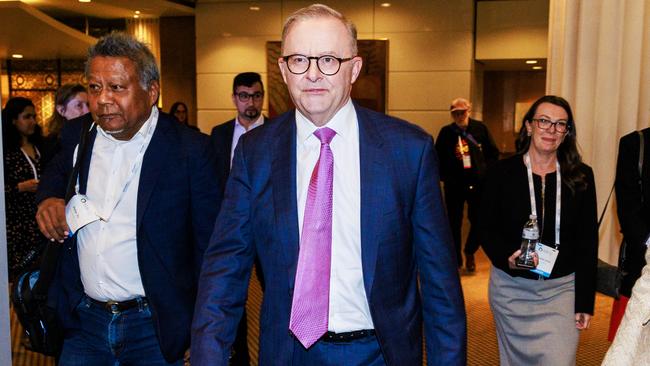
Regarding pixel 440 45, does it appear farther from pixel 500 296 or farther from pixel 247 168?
pixel 247 168

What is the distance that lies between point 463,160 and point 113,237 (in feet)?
17.7

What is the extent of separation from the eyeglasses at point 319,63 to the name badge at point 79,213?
3.23 ft

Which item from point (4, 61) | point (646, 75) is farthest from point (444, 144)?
point (4, 61)

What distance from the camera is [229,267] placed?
5.82ft

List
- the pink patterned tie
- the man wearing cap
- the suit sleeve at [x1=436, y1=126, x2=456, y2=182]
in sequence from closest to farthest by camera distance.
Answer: the pink patterned tie, the man wearing cap, the suit sleeve at [x1=436, y1=126, x2=456, y2=182]

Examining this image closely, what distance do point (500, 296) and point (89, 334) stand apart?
2151 mm

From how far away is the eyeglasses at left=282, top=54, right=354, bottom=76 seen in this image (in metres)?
1.71

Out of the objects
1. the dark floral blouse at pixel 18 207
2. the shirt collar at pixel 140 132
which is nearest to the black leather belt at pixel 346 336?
the shirt collar at pixel 140 132

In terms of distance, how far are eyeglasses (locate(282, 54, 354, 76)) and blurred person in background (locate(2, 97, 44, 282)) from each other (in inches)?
179

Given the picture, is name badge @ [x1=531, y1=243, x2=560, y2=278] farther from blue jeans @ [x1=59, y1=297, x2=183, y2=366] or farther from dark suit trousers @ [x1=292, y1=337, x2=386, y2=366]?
blue jeans @ [x1=59, y1=297, x2=183, y2=366]

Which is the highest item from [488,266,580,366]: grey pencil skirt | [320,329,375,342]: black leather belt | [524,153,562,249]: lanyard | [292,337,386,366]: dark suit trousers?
[524,153,562,249]: lanyard

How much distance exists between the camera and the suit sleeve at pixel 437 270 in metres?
1.73

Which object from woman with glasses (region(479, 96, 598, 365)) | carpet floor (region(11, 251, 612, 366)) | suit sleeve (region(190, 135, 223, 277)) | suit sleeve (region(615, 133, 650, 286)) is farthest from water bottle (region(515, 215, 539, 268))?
suit sleeve (region(190, 135, 223, 277))

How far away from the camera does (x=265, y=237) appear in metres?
1.75
